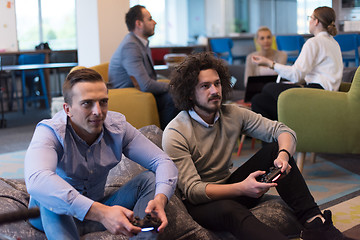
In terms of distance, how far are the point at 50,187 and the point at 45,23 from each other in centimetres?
958

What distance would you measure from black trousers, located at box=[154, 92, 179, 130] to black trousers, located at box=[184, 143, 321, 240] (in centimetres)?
203

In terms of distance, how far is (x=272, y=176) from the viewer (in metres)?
2.22

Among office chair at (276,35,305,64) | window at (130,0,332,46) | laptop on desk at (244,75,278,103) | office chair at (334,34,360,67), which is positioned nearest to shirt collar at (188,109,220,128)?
laptop on desk at (244,75,278,103)

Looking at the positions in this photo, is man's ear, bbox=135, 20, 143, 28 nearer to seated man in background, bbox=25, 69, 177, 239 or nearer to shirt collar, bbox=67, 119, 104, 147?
seated man in background, bbox=25, 69, 177, 239

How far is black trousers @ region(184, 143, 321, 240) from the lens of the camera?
6.56 feet

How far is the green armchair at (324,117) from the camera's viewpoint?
3.49m

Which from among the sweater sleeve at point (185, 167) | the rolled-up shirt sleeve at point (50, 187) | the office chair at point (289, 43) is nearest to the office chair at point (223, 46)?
the office chair at point (289, 43)

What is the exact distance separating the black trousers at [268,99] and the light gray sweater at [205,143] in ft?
5.30

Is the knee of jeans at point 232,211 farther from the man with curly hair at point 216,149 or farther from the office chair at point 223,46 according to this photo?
the office chair at point 223,46

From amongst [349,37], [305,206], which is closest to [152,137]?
[305,206]

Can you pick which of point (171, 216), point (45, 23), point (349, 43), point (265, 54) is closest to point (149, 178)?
point (171, 216)

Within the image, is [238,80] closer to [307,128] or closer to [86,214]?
[307,128]

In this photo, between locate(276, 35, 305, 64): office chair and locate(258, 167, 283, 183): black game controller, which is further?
locate(276, 35, 305, 64): office chair

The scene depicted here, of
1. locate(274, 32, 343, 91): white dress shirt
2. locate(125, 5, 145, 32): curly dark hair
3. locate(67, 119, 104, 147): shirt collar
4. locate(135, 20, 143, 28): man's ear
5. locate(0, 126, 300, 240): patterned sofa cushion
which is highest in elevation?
locate(125, 5, 145, 32): curly dark hair
